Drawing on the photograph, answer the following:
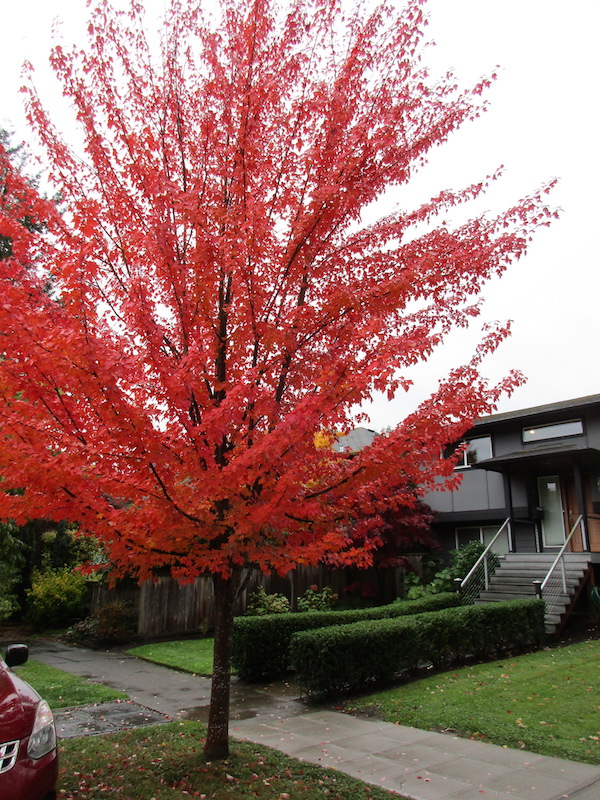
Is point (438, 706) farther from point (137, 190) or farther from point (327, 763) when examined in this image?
point (137, 190)

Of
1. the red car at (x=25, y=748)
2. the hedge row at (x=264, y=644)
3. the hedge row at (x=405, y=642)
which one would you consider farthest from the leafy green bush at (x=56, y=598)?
the red car at (x=25, y=748)

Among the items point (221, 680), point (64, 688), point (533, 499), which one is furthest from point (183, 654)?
point (533, 499)

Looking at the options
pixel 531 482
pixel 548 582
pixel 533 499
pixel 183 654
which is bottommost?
pixel 183 654

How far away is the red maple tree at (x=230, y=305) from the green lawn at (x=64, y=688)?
4.02m

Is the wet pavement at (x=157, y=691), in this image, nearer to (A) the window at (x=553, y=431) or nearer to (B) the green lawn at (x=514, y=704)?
(B) the green lawn at (x=514, y=704)

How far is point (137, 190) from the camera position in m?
5.60

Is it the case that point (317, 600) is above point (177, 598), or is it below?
below

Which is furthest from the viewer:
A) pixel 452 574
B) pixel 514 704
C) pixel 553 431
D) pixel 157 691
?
pixel 553 431

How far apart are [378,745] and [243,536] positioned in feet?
11.3

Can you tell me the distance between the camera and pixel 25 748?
3.87 m

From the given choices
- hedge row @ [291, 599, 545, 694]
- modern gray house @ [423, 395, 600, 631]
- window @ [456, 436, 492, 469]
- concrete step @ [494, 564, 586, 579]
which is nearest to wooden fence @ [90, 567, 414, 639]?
hedge row @ [291, 599, 545, 694]

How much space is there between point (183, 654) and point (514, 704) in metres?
7.29

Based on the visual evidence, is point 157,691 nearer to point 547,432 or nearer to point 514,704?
point 514,704

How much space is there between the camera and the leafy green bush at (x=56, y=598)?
15688mm
